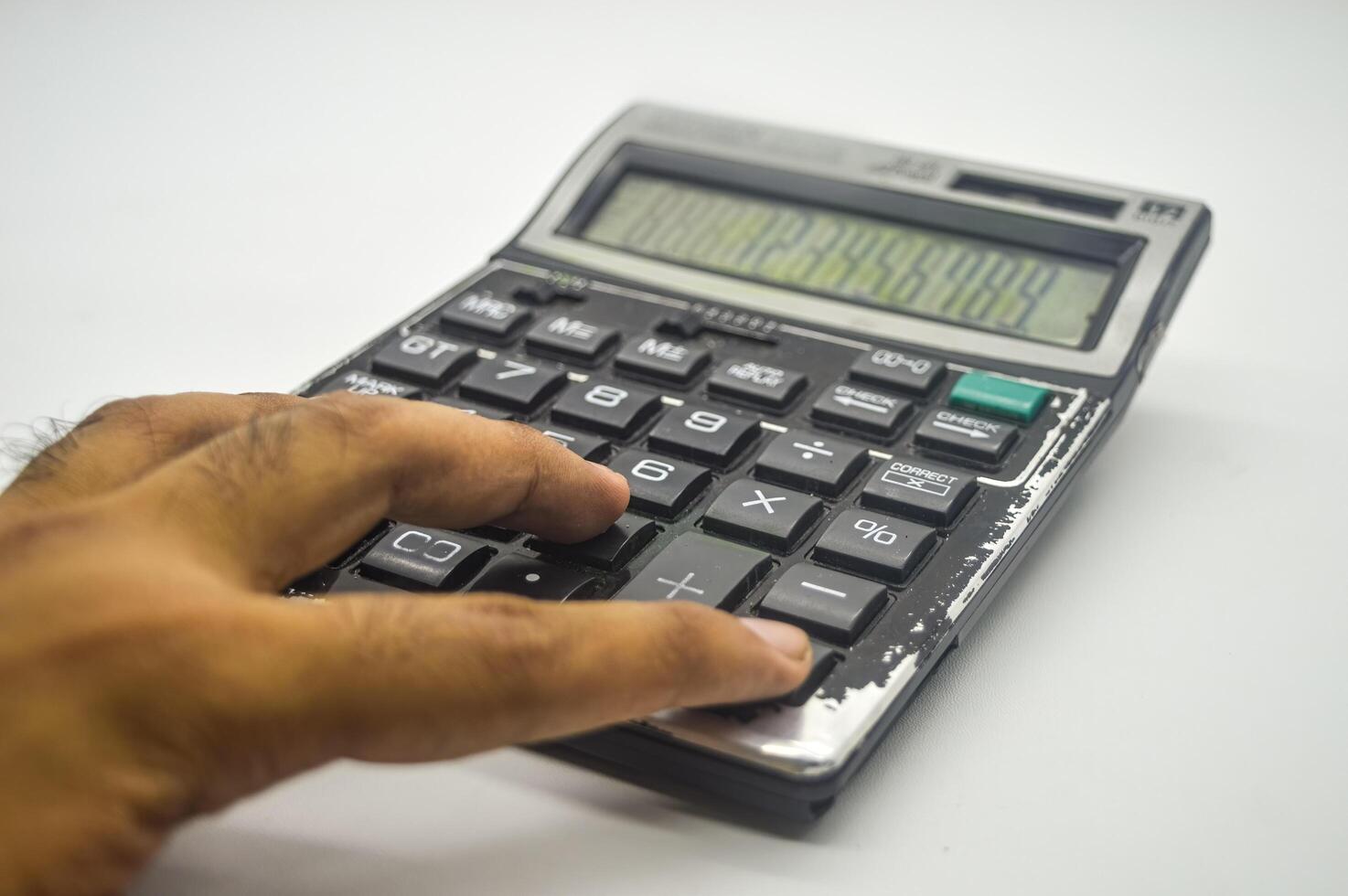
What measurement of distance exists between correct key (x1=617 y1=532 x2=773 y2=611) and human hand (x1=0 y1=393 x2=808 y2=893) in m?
0.06

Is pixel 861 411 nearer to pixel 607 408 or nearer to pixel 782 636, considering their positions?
pixel 607 408

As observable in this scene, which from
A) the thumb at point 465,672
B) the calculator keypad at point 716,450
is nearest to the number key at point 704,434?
the calculator keypad at point 716,450

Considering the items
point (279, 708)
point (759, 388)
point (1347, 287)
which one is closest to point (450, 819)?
point (279, 708)

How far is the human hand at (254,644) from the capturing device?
59 centimetres

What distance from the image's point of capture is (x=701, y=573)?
0.83 m

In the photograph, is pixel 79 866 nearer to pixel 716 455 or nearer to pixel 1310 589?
pixel 716 455

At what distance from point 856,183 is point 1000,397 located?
29 centimetres

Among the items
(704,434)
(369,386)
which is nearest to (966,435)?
(704,434)

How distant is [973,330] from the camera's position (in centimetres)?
108

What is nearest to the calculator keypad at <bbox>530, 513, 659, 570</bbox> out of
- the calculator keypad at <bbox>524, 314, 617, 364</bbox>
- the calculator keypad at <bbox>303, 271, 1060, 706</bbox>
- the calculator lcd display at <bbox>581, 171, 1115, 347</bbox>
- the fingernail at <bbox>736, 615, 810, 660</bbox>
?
the calculator keypad at <bbox>303, 271, 1060, 706</bbox>

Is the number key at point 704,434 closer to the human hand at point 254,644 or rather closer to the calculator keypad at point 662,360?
the calculator keypad at point 662,360

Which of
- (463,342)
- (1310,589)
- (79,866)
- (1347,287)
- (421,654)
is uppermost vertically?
(1347,287)

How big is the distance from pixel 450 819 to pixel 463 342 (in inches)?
16.1

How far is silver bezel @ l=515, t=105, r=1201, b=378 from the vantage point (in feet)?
3.50
